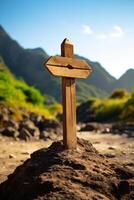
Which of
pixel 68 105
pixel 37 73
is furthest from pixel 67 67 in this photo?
pixel 37 73

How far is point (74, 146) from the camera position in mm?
5480

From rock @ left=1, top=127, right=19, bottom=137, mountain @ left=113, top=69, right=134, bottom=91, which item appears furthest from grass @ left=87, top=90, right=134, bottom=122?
mountain @ left=113, top=69, right=134, bottom=91

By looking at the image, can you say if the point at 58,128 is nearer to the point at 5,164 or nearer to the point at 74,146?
the point at 5,164

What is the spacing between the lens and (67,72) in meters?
5.71

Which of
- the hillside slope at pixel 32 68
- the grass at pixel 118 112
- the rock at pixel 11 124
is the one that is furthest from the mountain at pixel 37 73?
the rock at pixel 11 124

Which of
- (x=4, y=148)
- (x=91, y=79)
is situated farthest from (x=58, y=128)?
(x=91, y=79)

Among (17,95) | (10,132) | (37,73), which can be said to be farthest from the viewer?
(37,73)

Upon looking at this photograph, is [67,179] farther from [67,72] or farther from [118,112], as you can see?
[118,112]

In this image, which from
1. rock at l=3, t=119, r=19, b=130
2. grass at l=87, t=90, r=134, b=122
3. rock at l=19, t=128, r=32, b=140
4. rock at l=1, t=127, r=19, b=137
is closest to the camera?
rock at l=19, t=128, r=32, b=140

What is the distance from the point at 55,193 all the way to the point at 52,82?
353 ft

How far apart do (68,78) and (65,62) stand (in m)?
0.23

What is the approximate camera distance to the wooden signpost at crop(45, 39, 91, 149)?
5.48 m

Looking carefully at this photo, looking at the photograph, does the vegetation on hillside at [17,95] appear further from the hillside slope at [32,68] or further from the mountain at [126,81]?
the mountain at [126,81]

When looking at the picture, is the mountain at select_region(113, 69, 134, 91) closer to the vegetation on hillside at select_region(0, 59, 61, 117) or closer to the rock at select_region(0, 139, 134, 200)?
the vegetation on hillside at select_region(0, 59, 61, 117)
